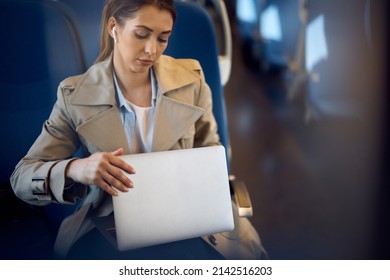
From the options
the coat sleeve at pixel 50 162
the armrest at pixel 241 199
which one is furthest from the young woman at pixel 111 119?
the armrest at pixel 241 199

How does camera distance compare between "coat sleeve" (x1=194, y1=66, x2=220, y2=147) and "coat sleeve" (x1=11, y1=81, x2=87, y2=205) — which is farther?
"coat sleeve" (x1=194, y1=66, x2=220, y2=147)

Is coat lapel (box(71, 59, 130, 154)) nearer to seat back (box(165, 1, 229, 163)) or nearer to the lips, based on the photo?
the lips

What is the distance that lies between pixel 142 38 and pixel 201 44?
0.68 feet

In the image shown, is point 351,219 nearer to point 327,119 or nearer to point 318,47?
point 327,119

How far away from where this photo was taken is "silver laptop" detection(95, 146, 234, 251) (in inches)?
33.9

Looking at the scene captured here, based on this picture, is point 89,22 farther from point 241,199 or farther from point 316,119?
point 316,119

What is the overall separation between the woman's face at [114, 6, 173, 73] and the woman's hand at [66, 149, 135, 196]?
0.20m

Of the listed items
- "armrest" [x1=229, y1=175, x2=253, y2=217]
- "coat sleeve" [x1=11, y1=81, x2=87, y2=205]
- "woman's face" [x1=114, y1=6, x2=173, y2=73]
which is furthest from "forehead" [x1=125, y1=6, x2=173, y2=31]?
"armrest" [x1=229, y1=175, x2=253, y2=217]

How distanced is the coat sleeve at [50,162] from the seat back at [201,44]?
0.28 metres

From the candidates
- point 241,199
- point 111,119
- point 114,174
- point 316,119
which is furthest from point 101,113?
point 316,119

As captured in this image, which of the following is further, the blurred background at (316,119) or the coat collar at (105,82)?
the blurred background at (316,119)

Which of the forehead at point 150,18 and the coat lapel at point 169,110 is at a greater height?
the forehead at point 150,18

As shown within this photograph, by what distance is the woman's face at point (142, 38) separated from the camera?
33.5 inches

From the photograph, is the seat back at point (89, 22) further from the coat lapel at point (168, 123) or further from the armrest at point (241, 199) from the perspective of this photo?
the armrest at point (241, 199)
